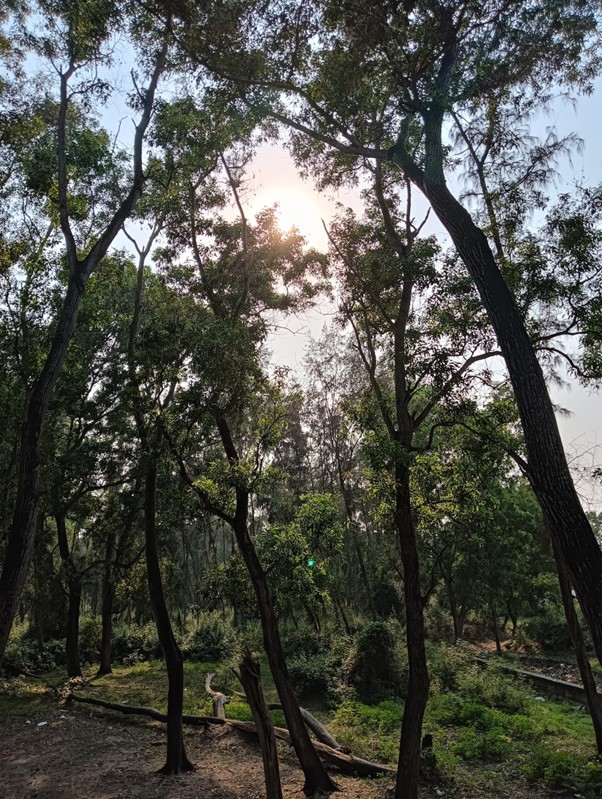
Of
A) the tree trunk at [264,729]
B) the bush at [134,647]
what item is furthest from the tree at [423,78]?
the bush at [134,647]

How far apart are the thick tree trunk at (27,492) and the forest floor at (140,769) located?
10.2ft

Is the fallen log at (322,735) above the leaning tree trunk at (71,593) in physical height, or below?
below

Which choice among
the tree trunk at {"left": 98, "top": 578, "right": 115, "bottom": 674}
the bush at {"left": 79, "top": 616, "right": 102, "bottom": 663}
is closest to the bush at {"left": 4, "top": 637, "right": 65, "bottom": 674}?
the bush at {"left": 79, "top": 616, "right": 102, "bottom": 663}

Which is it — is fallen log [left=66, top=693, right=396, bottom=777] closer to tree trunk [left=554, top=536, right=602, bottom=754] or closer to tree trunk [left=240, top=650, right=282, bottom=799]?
tree trunk [left=240, top=650, right=282, bottom=799]

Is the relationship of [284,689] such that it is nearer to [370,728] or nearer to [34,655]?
[370,728]

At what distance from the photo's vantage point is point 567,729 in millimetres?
11172

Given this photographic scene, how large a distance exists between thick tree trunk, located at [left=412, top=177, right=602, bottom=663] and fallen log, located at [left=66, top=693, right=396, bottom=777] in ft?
18.3

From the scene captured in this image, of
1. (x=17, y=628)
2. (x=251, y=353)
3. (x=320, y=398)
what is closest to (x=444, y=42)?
(x=251, y=353)

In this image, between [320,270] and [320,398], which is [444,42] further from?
[320,398]

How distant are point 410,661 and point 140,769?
4698mm

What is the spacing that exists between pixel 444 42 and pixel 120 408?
37.8ft

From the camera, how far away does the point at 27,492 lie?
6230mm

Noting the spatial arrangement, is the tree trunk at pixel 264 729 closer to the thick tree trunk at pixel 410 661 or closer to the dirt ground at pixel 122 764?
the thick tree trunk at pixel 410 661

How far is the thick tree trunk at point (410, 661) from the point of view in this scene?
651 cm
